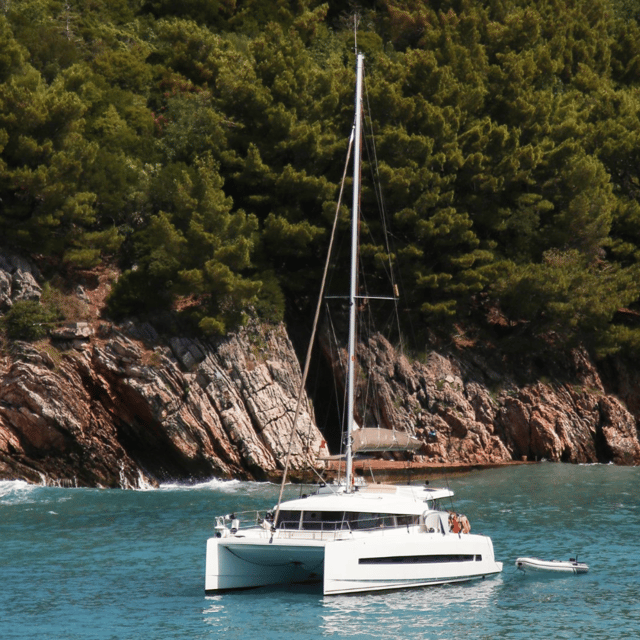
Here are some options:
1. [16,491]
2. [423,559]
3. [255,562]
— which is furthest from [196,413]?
[423,559]

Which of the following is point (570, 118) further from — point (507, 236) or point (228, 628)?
point (228, 628)

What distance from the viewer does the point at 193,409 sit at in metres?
43.6

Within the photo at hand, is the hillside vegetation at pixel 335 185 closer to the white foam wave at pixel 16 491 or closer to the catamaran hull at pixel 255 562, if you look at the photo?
the white foam wave at pixel 16 491

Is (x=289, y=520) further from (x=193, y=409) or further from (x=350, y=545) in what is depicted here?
(x=193, y=409)

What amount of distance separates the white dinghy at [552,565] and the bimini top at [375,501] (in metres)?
2.53

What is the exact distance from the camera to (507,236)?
172 feet

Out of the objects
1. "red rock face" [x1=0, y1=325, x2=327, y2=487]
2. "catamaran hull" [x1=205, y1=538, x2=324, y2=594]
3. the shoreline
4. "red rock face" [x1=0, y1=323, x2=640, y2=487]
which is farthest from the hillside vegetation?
"catamaran hull" [x1=205, y1=538, x2=324, y2=594]

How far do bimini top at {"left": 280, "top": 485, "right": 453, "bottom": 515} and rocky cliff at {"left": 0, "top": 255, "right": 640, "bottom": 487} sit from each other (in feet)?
38.6

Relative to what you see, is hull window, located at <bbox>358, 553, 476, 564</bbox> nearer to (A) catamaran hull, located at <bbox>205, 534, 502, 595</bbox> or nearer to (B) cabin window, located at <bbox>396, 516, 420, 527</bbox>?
(A) catamaran hull, located at <bbox>205, 534, 502, 595</bbox>

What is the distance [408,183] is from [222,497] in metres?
16.9

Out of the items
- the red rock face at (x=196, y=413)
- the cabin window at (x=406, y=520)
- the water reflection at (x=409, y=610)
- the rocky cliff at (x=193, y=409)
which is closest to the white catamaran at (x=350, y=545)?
the cabin window at (x=406, y=520)

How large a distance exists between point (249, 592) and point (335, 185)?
2592 centimetres

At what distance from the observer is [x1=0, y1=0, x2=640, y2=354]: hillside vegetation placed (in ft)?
150

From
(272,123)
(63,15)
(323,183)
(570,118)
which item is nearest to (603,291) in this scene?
(570,118)
